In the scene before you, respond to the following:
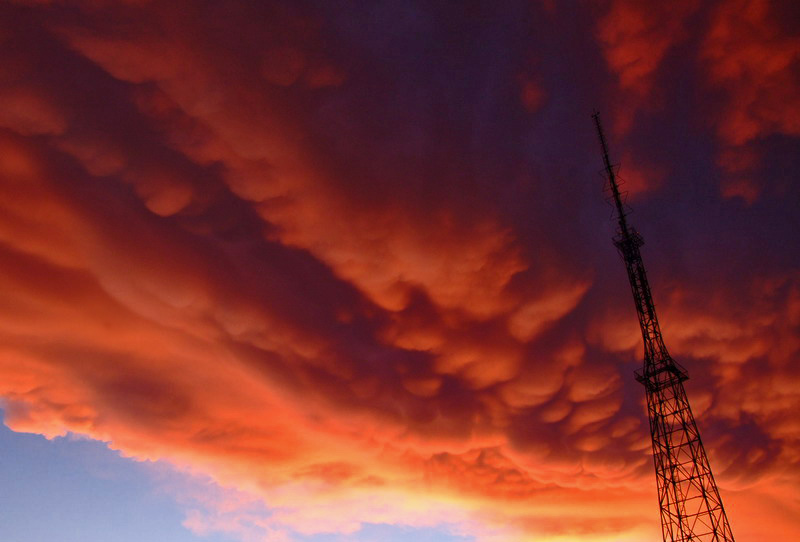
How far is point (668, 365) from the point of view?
4134 cm

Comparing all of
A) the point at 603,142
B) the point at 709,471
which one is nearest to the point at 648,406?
the point at 709,471

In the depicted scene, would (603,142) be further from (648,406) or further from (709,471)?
(709,471)

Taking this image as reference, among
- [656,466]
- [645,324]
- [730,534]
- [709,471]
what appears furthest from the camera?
[645,324]

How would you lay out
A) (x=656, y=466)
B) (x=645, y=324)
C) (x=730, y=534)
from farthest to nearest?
(x=645, y=324)
(x=656, y=466)
(x=730, y=534)

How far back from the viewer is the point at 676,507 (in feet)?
128

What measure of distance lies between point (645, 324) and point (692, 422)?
8732mm

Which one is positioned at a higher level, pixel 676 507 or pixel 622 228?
pixel 622 228

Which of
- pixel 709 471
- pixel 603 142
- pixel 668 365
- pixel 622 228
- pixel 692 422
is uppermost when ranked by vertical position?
pixel 603 142

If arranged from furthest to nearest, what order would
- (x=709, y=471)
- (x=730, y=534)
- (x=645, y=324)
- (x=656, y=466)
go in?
1. (x=645, y=324)
2. (x=656, y=466)
3. (x=709, y=471)
4. (x=730, y=534)

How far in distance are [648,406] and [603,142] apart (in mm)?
23748

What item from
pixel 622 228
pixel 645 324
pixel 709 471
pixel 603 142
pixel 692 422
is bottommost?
pixel 709 471

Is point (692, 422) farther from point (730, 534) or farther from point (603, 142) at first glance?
point (603, 142)

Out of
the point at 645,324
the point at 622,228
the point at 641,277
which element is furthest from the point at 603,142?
the point at 645,324

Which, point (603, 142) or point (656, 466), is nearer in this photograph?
point (656, 466)
